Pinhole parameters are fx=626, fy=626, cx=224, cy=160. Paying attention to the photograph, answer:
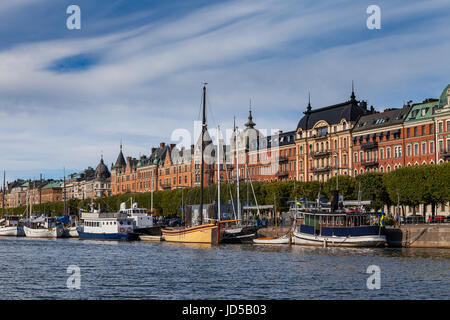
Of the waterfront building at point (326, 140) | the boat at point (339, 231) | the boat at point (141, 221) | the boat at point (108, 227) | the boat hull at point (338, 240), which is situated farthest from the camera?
the waterfront building at point (326, 140)

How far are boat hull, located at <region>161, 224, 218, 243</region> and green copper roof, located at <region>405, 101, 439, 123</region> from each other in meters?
42.7

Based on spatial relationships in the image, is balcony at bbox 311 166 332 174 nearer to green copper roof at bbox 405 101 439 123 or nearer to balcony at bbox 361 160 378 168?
balcony at bbox 361 160 378 168

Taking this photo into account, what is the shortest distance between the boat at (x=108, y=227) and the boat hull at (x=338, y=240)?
99.7ft

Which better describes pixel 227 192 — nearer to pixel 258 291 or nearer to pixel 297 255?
pixel 297 255

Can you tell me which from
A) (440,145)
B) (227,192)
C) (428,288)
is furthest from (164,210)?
(428,288)

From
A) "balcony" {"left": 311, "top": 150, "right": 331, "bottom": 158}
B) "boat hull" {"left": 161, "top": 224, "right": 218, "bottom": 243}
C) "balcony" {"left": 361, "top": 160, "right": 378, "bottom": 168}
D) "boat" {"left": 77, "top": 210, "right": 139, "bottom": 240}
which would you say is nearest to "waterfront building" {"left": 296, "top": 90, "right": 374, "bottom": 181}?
"balcony" {"left": 311, "top": 150, "right": 331, "bottom": 158}

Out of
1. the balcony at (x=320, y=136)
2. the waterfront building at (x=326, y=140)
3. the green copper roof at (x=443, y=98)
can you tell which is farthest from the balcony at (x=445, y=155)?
the balcony at (x=320, y=136)

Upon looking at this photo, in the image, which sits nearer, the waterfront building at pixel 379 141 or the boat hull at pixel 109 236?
the boat hull at pixel 109 236

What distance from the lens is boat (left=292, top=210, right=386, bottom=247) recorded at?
62.7 meters

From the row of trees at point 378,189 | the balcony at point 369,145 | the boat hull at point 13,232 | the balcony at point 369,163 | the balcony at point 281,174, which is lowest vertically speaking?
the boat hull at point 13,232

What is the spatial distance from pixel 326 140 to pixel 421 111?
22.9 m

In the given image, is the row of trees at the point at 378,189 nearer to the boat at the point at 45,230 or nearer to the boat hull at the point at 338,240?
the boat hull at the point at 338,240

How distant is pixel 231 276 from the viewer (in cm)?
3781

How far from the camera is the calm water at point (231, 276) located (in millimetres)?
30656
